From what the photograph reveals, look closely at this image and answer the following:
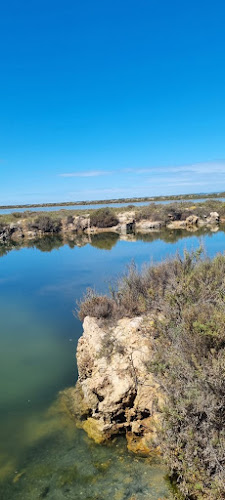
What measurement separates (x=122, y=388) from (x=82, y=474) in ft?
4.15

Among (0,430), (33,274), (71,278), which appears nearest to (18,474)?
(0,430)

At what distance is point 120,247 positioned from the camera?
22.6 m

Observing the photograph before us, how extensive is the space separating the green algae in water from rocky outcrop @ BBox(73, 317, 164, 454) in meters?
0.24

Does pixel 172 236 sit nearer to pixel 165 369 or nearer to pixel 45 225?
pixel 45 225

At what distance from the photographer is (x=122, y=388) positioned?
507cm

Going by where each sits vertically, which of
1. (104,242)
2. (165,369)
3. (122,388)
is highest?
(165,369)

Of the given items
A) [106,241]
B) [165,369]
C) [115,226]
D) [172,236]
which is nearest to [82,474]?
[165,369]

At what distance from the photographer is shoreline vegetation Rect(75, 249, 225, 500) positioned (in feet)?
11.6

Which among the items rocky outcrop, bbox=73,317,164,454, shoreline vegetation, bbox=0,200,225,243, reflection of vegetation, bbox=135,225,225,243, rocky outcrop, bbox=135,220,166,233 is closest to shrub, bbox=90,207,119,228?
shoreline vegetation, bbox=0,200,225,243

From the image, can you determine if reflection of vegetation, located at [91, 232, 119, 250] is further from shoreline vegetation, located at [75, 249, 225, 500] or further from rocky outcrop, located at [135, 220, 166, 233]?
shoreline vegetation, located at [75, 249, 225, 500]

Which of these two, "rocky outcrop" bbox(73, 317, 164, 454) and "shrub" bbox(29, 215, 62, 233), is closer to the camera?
"rocky outcrop" bbox(73, 317, 164, 454)

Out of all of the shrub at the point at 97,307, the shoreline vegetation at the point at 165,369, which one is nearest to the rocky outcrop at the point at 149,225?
the shrub at the point at 97,307

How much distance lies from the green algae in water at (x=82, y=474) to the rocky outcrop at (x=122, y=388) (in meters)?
0.24

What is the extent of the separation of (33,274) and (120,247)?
804 cm
